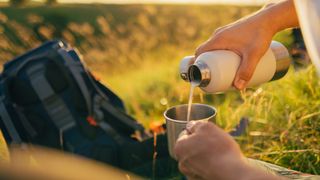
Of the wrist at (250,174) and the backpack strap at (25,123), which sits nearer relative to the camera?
the wrist at (250,174)

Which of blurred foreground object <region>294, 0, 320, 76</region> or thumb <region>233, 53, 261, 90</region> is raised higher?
blurred foreground object <region>294, 0, 320, 76</region>

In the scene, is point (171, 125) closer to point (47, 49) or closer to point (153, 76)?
point (47, 49)

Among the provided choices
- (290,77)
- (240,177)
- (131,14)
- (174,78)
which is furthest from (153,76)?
(131,14)

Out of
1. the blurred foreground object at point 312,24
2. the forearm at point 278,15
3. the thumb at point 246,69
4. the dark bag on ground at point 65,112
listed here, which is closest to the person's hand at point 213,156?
the blurred foreground object at point 312,24

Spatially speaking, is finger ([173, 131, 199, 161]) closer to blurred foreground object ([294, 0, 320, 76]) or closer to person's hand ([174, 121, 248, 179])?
person's hand ([174, 121, 248, 179])

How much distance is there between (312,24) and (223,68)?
14.2 inches

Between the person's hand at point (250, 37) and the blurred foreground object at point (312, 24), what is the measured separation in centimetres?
32

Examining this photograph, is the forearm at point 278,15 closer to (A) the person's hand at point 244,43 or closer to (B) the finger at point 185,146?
(A) the person's hand at point 244,43

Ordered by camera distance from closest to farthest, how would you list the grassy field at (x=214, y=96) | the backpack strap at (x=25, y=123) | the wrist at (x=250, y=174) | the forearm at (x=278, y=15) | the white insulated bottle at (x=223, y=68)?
the wrist at (x=250, y=174)
the white insulated bottle at (x=223, y=68)
the forearm at (x=278, y=15)
the grassy field at (x=214, y=96)
the backpack strap at (x=25, y=123)

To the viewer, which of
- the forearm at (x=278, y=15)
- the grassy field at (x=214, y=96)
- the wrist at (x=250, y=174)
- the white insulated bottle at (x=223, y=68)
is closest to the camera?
the wrist at (x=250, y=174)

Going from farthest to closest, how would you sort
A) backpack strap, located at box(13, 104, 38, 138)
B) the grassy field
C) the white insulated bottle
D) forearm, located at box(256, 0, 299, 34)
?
1. backpack strap, located at box(13, 104, 38, 138)
2. the grassy field
3. forearm, located at box(256, 0, 299, 34)
4. the white insulated bottle

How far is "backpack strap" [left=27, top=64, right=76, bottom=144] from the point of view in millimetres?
2492

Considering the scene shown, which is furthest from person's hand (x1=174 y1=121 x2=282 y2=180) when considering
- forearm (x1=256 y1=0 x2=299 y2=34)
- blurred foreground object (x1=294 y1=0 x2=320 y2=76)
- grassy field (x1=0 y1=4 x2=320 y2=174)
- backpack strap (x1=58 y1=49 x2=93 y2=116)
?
backpack strap (x1=58 y1=49 x2=93 y2=116)

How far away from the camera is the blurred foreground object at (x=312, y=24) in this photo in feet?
4.02
